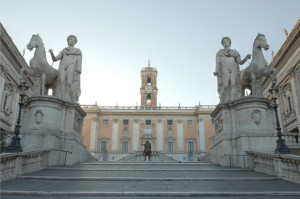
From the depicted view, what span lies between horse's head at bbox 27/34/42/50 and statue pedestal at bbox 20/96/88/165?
2.65 metres

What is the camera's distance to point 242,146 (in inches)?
437

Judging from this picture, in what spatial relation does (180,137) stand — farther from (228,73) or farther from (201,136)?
(228,73)

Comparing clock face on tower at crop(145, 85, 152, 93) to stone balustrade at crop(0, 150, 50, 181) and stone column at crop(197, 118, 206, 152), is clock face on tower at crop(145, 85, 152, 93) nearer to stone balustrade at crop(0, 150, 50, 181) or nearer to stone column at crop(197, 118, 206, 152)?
stone column at crop(197, 118, 206, 152)

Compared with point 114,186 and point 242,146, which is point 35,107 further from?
point 242,146

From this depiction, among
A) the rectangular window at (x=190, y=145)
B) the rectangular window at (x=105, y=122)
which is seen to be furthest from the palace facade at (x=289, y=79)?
the rectangular window at (x=105, y=122)

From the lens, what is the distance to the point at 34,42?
1265cm

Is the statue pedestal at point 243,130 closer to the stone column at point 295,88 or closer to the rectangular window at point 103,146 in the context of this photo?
the stone column at point 295,88

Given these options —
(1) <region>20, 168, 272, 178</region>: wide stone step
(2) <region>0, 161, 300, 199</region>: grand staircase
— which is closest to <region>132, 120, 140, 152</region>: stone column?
(1) <region>20, 168, 272, 178</region>: wide stone step

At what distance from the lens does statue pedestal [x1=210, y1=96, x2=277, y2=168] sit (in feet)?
36.5

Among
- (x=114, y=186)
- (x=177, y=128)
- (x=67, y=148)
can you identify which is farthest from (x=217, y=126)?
(x=177, y=128)

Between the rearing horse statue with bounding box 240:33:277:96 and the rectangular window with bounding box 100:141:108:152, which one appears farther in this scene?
the rectangular window with bounding box 100:141:108:152

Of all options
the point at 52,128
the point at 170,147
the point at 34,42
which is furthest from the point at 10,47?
the point at 170,147

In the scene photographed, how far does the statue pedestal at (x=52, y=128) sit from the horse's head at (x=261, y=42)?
9686 millimetres

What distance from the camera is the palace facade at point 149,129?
1989 inches
